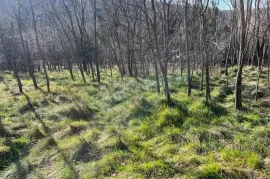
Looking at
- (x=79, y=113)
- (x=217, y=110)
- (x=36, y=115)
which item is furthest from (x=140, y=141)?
(x=36, y=115)

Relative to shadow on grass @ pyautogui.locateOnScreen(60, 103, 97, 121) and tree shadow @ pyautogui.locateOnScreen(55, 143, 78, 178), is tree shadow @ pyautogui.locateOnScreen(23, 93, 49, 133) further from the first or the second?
tree shadow @ pyautogui.locateOnScreen(55, 143, 78, 178)

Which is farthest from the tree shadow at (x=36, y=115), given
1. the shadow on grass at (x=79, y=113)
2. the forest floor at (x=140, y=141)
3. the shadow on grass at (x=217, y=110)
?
the shadow on grass at (x=217, y=110)

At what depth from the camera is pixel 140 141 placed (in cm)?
852

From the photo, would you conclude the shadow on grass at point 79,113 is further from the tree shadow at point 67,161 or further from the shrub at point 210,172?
the shrub at point 210,172

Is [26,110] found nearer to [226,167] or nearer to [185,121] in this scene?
[185,121]

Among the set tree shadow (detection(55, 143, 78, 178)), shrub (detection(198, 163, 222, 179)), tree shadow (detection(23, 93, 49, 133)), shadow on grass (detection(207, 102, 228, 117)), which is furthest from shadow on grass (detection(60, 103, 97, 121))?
shrub (detection(198, 163, 222, 179))

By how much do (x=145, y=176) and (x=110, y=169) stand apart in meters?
1.11

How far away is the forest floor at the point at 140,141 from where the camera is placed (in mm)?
6422

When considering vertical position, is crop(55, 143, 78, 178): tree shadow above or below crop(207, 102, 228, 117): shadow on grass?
below

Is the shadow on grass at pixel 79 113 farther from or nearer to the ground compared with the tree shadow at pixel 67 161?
farther from the ground

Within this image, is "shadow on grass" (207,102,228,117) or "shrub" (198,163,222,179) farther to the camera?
"shadow on grass" (207,102,228,117)

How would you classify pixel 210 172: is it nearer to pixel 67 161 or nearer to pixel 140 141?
pixel 140 141

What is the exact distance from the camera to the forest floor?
21.1 ft

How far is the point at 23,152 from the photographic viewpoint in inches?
341
